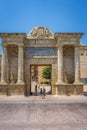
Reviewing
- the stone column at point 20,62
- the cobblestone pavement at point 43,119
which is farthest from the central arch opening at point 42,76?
the cobblestone pavement at point 43,119

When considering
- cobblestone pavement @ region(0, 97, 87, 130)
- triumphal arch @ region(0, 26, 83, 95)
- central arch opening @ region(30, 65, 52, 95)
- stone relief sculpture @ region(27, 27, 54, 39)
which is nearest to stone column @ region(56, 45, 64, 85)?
triumphal arch @ region(0, 26, 83, 95)

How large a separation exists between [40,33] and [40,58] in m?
3.09

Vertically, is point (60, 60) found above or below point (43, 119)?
above

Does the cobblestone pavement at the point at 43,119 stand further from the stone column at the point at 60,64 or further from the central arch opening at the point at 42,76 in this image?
the central arch opening at the point at 42,76

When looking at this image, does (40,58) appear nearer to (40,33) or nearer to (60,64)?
(60,64)

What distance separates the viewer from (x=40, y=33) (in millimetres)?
26359

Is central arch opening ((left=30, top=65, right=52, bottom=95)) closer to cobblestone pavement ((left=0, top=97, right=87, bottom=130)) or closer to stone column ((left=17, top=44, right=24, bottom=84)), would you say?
stone column ((left=17, top=44, right=24, bottom=84))

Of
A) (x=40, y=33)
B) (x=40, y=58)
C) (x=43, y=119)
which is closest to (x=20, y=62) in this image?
(x=40, y=58)

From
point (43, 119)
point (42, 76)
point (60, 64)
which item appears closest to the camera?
point (43, 119)

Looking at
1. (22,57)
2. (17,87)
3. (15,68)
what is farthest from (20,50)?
(17,87)

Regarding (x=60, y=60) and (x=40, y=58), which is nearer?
(x=60, y=60)

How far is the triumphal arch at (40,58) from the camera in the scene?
2470 centimetres

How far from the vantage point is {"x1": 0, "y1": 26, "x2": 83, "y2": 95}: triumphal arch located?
81.0 feet

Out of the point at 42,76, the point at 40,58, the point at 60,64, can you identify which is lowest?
the point at 42,76
